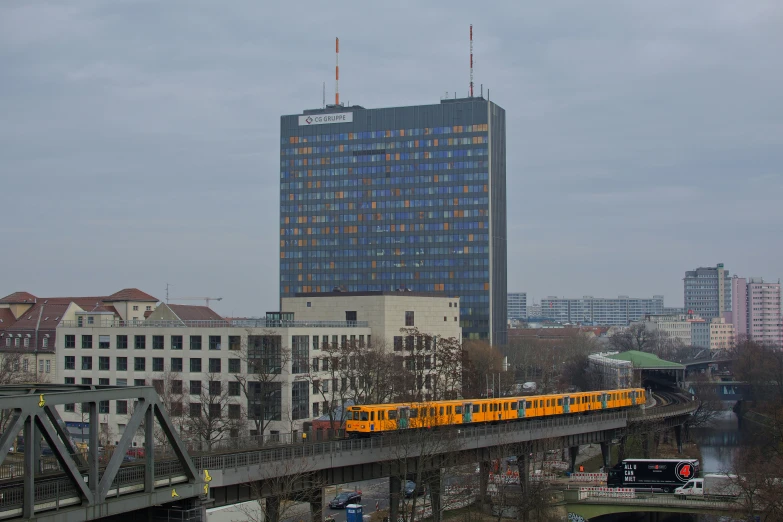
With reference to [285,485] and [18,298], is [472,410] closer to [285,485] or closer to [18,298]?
[285,485]

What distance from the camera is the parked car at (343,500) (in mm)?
75062

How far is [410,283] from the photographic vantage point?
191m

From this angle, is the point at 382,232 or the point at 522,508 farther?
the point at 382,232

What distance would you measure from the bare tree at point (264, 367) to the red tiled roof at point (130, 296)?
47.9m

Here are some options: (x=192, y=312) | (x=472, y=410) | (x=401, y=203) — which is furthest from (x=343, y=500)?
(x=401, y=203)

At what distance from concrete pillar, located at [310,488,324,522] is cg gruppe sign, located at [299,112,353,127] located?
144 m

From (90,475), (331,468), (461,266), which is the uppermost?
(461,266)

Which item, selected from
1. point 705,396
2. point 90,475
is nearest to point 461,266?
point 705,396

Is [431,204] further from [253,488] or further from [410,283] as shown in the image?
[253,488]

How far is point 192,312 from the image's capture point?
463ft

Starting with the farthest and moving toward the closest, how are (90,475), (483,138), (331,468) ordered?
1. (483,138)
2. (331,468)
3. (90,475)

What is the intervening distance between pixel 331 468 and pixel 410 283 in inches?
5311

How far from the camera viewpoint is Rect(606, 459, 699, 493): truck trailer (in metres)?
81.9

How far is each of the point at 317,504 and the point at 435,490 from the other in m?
10.8
